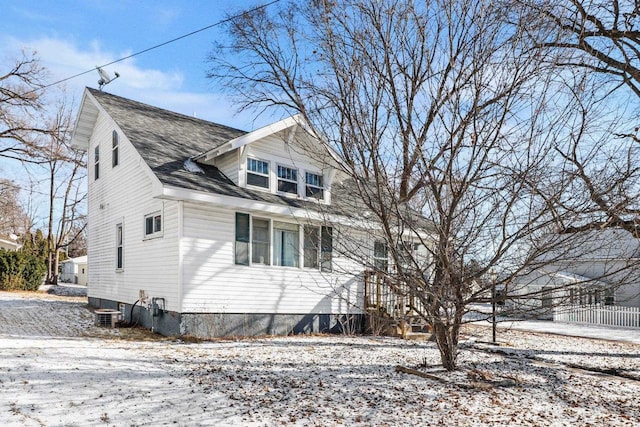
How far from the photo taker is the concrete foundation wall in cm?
1026

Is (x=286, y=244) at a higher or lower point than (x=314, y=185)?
lower

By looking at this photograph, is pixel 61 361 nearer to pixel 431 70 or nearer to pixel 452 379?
pixel 452 379

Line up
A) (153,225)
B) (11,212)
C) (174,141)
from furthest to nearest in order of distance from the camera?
(11,212) → (174,141) → (153,225)

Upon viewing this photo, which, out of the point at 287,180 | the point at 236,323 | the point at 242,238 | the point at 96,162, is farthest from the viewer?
the point at 96,162

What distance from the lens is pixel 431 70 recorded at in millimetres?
6082

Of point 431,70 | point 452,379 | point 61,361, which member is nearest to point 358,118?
point 431,70

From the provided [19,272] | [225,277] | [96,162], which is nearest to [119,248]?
[96,162]

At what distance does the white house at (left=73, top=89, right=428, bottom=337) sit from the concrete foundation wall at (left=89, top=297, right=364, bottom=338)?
0.09ft

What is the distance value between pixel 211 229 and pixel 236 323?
2.27 m

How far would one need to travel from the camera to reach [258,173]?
12133 millimetres

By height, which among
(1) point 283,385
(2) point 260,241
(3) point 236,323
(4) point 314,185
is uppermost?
(4) point 314,185

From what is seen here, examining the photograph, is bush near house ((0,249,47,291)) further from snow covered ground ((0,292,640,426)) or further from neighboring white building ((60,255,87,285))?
snow covered ground ((0,292,640,426))

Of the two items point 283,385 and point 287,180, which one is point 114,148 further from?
point 283,385

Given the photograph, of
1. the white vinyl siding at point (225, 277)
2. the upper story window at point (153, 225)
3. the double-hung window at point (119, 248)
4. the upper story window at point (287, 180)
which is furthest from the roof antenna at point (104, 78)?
the white vinyl siding at point (225, 277)
